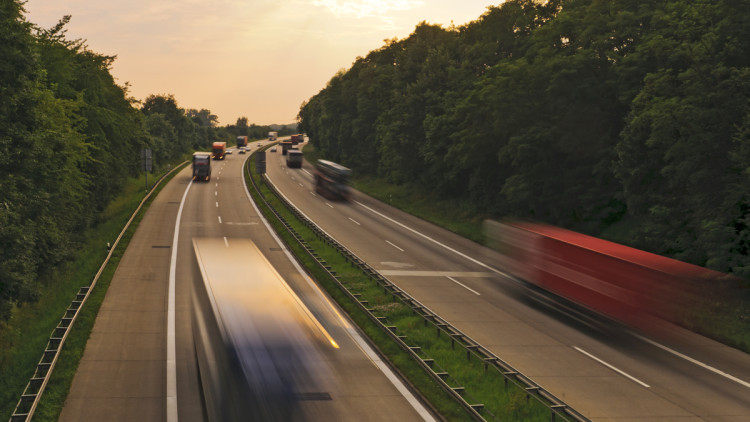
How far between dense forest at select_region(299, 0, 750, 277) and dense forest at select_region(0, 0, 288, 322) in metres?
28.7

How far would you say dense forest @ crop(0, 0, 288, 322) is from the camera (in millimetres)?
26219

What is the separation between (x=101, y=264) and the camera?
32500mm

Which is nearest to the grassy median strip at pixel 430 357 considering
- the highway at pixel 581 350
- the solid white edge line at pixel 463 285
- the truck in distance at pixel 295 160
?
the highway at pixel 581 350

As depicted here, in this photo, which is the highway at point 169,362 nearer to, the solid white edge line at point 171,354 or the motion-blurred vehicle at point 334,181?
the solid white edge line at point 171,354

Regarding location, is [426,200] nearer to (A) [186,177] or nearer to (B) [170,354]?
(A) [186,177]

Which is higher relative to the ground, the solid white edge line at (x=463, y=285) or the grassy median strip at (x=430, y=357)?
the solid white edge line at (x=463, y=285)

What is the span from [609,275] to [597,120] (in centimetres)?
2248

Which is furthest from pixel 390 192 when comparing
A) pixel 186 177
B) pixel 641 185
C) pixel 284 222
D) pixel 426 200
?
pixel 641 185

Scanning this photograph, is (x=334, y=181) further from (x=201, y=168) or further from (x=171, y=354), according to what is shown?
(x=171, y=354)

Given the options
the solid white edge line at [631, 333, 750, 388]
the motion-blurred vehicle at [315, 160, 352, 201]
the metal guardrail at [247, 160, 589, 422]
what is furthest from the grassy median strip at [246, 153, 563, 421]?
the motion-blurred vehicle at [315, 160, 352, 201]

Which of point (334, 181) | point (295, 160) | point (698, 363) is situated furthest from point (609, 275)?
point (295, 160)

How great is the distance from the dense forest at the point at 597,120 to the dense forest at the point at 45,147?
2874cm

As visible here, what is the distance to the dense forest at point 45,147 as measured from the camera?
2622 centimetres

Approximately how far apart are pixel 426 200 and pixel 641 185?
2829cm
